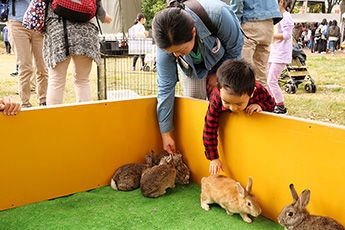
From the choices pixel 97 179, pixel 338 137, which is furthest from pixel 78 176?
pixel 338 137

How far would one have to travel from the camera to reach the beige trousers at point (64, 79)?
292 centimetres

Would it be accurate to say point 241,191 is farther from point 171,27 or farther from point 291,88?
point 291,88

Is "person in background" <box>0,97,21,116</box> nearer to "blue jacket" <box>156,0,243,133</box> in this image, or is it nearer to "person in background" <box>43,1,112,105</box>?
"person in background" <box>43,1,112,105</box>

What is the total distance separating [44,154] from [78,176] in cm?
32

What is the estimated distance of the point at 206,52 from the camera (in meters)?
2.24

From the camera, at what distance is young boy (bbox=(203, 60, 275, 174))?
73.6 inches

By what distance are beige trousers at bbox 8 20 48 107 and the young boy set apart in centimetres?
258

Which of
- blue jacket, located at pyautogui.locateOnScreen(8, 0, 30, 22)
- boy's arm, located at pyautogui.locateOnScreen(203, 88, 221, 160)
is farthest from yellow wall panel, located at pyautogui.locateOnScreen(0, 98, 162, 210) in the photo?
blue jacket, located at pyautogui.locateOnScreen(8, 0, 30, 22)

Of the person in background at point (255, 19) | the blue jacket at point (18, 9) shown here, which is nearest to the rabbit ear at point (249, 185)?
the person in background at point (255, 19)

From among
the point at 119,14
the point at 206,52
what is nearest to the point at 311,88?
the point at 206,52

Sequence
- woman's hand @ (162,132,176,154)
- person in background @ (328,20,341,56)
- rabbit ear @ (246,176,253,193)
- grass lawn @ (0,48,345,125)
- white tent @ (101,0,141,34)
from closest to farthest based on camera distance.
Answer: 1. rabbit ear @ (246,176,253,193)
2. woman's hand @ (162,132,176,154)
3. grass lawn @ (0,48,345,125)
4. white tent @ (101,0,141,34)
5. person in background @ (328,20,341,56)

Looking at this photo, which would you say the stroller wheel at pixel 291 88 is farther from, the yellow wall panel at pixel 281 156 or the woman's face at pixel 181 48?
the woman's face at pixel 181 48

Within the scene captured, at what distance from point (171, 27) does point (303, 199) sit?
116 centimetres

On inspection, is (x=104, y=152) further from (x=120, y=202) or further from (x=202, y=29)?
(x=202, y=29)
